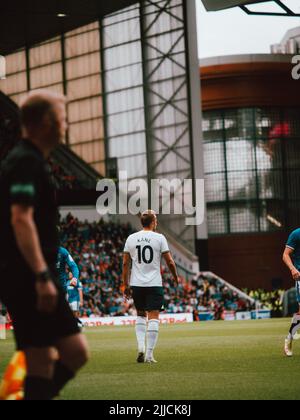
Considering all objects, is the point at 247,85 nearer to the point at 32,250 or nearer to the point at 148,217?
the point at 148,217

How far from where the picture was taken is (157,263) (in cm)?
1335

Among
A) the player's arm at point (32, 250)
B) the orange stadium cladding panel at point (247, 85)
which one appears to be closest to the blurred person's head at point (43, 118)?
the player's arm at point (32, 250)

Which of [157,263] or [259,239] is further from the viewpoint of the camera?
[259,239]

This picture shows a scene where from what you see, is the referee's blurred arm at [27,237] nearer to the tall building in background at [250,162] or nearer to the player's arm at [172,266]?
the player's arm at [172,266]

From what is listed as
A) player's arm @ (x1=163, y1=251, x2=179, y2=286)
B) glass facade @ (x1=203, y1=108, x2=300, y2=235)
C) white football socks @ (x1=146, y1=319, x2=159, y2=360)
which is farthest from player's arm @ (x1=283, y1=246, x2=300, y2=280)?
glass facade @ (x1=203, y1=108, x2=300, y2=235)

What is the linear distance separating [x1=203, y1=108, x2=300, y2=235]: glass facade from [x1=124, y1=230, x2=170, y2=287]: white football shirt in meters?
43.0

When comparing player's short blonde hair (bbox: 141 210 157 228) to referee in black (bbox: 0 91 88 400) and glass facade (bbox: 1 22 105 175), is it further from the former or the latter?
glass facade (bbox: 1 22 105 175)

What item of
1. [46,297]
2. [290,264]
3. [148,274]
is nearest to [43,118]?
[46,297]

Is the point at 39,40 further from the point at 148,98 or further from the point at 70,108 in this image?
the point at 148,98

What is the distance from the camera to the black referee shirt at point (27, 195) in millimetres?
5277

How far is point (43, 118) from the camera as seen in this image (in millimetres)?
5465

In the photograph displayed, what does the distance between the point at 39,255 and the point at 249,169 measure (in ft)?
169
